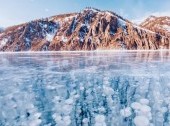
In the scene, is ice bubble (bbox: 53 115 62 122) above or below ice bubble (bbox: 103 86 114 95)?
below

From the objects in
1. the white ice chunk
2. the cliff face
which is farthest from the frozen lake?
the white ice chunk

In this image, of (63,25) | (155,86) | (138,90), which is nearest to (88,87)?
(138,90)

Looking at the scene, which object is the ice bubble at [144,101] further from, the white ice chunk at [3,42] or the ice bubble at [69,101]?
the white ice chunk at [3,42]

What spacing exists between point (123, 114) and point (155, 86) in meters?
4.88

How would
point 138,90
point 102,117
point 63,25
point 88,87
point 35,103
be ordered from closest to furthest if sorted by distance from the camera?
point 102,117 → point 35,103 → point 138,90 → point 88,87 → point 63,25

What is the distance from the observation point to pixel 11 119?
8.24 m

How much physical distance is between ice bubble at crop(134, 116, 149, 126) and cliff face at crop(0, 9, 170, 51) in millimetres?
148913

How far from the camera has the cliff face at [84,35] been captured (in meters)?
162

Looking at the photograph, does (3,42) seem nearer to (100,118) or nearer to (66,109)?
(66,109)

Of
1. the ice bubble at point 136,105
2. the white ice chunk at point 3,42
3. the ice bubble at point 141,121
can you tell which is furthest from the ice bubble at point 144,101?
the white ice chunk at point 3,42

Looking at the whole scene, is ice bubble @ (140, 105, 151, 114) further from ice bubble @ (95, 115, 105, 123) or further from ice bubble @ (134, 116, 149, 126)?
ice bubble @ (95, 115, 105, 123)

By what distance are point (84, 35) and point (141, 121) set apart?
16635 cm

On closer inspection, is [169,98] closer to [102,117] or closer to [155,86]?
[155,86]

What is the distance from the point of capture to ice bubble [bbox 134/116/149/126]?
7.59 meters
